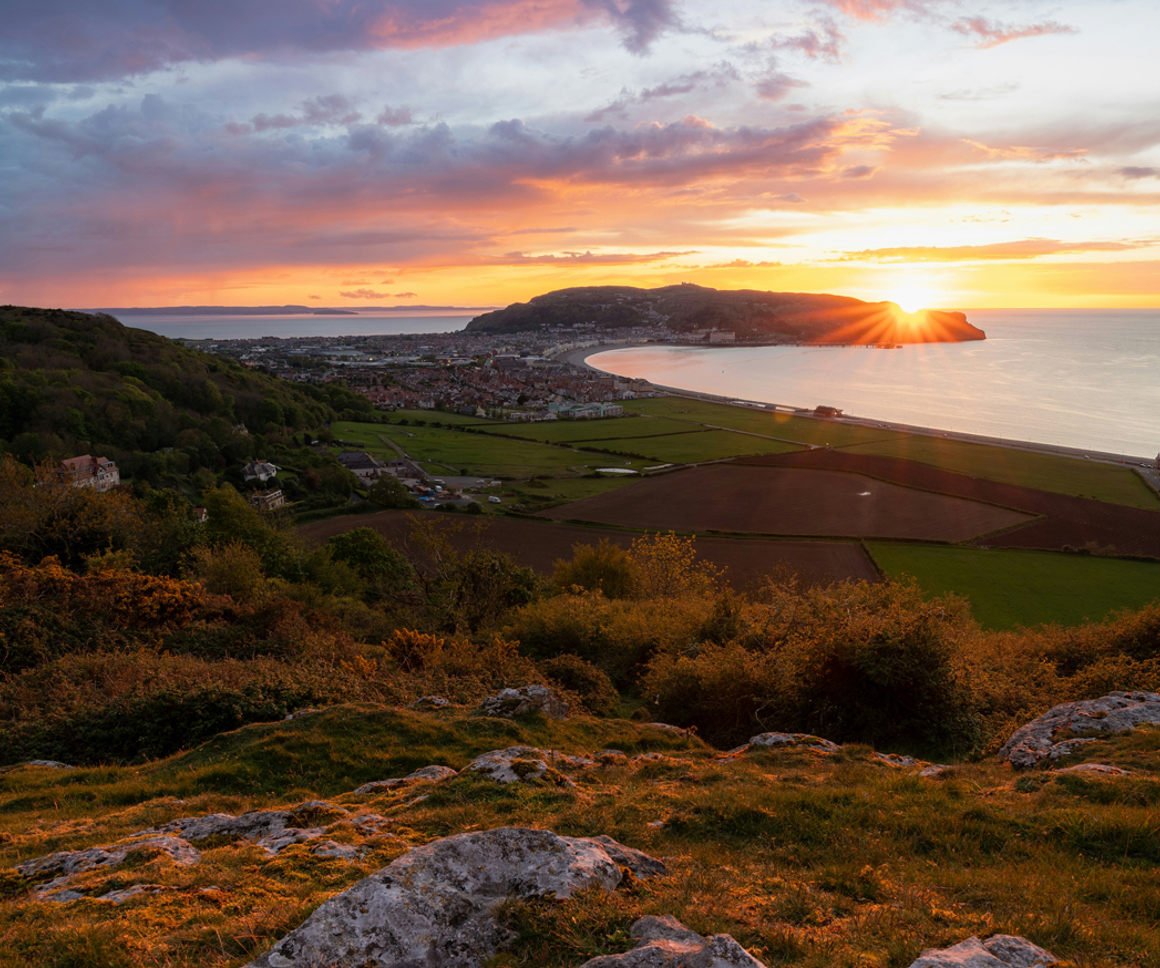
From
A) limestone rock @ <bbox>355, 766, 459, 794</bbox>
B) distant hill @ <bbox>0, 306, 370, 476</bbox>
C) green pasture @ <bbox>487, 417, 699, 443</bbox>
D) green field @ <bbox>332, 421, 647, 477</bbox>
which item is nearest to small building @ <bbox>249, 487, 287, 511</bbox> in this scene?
distant hill @ <bbox>0, 306, 370, 476</bbox>

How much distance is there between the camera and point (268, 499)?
5628 centimetres

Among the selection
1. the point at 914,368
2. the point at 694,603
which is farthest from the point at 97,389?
the point at 914,368

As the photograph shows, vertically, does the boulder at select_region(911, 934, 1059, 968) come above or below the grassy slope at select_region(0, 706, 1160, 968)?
above

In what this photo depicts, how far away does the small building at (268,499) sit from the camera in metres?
54.6

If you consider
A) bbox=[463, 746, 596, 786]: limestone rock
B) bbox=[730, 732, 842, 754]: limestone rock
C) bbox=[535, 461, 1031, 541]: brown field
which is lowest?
bbox=[535, 461, 1031, 541]: brown field

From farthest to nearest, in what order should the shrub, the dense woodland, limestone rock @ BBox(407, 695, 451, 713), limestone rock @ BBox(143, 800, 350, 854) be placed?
the dense woodland, the shrub, limestone rock @ BBox(407, 695, 451, 713), limestone rock @ BBox(143, 800, 350, 854)

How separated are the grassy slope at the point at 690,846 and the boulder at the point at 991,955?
0.38 m

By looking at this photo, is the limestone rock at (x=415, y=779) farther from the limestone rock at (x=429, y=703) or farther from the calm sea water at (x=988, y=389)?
the calm sea water at (x=988, y=389)

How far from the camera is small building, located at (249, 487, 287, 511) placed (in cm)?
5459

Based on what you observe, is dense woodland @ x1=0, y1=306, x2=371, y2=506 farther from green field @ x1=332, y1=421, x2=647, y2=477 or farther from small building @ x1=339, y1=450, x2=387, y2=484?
green field @ x1=332, y1=421, x2=647, y2=477

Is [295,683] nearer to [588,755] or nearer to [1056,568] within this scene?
[588,755]

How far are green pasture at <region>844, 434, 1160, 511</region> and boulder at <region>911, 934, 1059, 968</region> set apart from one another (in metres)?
66.1

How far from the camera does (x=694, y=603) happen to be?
81.0 feet

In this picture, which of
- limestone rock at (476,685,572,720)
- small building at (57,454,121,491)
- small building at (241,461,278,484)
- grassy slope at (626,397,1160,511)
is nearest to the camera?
limestone rock at (476,685,572,720)
